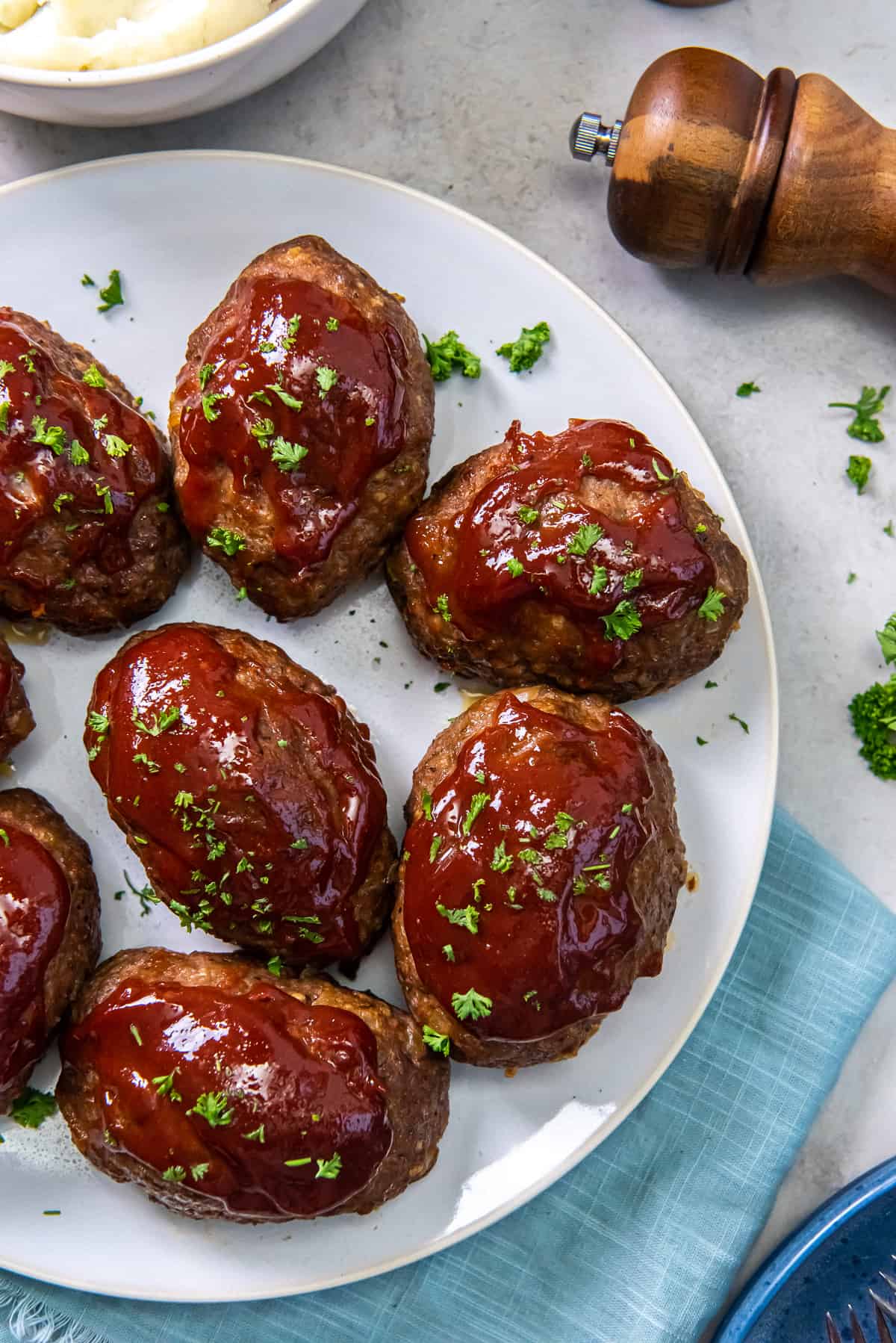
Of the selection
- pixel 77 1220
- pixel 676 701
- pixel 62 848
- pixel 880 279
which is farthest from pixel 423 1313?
pixel 880 279

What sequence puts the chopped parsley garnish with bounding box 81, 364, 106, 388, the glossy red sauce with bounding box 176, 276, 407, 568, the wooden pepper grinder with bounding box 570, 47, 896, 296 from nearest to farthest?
1. the glossy red sauce with bounding box 176, 276, 407, 568
2. the chopped parsley garnish with bounding box 81, 364, 106, 388
3. the wooden pepper grinder with bounding box 570, 47, 896, 296

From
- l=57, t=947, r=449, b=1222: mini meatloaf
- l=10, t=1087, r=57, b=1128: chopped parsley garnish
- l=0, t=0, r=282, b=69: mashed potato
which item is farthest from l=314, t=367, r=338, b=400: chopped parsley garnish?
l=10, t=1087, r=57, b=1128: chopped parsley garnish

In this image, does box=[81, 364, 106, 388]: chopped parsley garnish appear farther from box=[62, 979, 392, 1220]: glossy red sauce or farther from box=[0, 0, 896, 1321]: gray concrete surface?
box=[62, 979, 392, 1220]: glossy red sauce

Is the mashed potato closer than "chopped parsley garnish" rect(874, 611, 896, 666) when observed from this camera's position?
Yes

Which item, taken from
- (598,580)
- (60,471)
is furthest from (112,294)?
(598,580)

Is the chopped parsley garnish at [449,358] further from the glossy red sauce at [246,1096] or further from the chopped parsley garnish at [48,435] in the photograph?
the glossy red sauce at [246,1096]

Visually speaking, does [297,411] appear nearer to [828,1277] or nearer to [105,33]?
[105,33]

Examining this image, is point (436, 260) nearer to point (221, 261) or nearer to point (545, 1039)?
point (221, 261)
